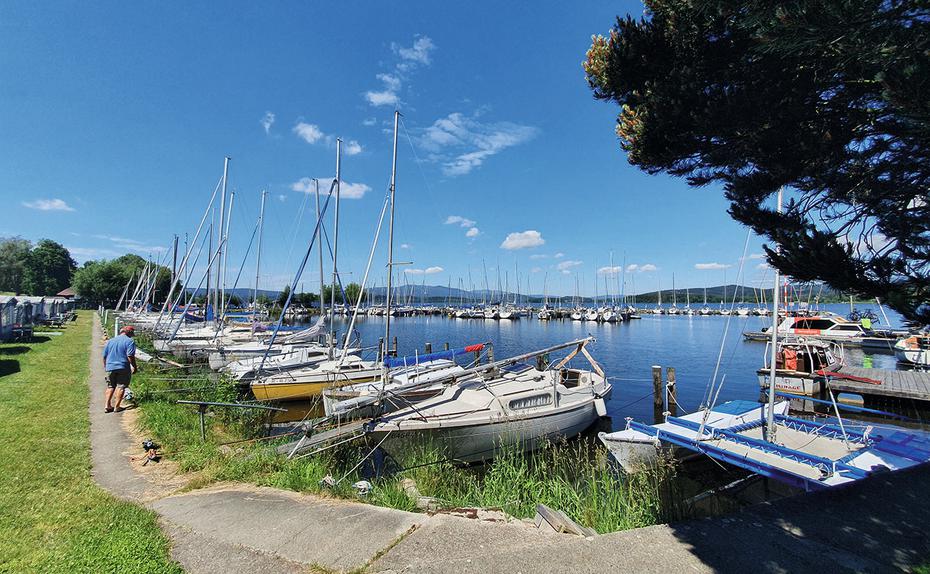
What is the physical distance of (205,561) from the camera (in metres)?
3.91

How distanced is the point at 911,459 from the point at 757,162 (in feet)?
26.1

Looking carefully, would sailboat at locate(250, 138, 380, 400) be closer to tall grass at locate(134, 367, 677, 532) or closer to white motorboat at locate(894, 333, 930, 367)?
tall grass at locate(134, 367, 677, 532)

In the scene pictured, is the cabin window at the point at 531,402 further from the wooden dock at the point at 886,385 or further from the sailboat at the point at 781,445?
the wooden dock at the point at 886,385

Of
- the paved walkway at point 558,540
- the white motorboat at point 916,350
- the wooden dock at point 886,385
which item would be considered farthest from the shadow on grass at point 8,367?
the white motorboat at point 916,350

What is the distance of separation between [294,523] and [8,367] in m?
15.7

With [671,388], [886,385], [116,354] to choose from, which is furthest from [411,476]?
[886,385]

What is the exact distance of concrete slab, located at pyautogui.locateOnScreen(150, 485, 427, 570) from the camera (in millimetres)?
4023

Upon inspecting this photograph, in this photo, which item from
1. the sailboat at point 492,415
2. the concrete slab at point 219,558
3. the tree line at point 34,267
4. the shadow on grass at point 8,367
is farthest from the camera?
the tree line at point 34,267

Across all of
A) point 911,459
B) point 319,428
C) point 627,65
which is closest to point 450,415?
point 319,428

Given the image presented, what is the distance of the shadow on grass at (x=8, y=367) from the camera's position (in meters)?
12.7

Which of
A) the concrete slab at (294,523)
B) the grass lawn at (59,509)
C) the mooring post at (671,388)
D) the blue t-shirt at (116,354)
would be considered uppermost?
the blue t-shirt at (116,354)

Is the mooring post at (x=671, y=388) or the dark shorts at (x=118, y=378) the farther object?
the mooring post at (x=671, y=388)

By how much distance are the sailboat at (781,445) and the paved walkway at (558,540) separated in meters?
2.59

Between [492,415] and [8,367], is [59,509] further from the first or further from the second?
[8,367]
